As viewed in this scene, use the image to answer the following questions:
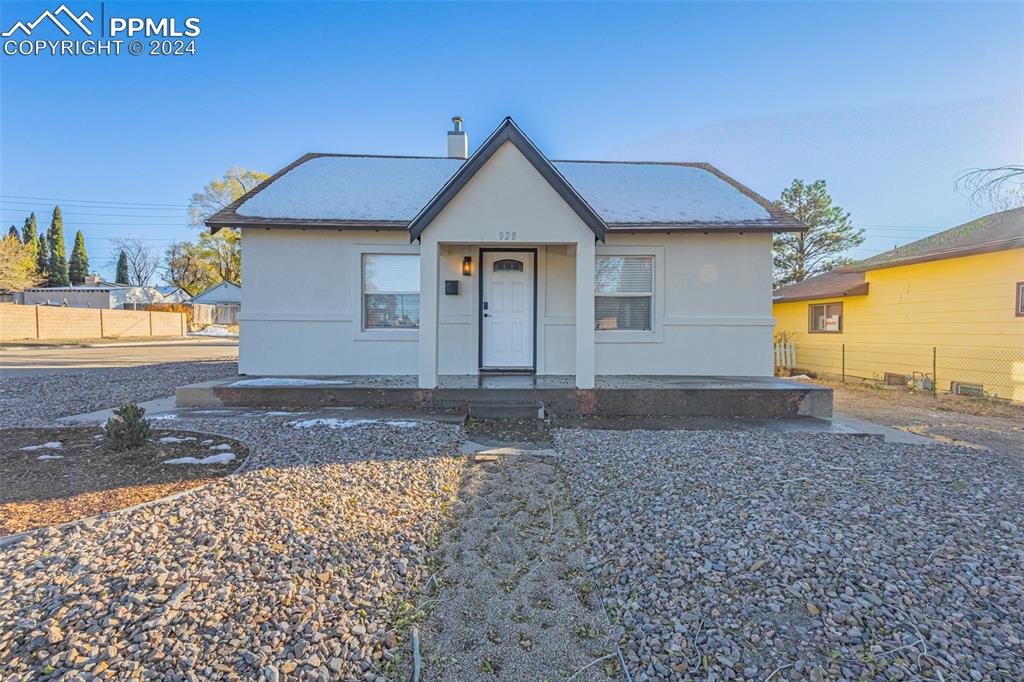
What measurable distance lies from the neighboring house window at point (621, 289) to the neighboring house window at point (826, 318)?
9.49 metres

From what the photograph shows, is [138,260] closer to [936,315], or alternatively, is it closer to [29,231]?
[29,231]

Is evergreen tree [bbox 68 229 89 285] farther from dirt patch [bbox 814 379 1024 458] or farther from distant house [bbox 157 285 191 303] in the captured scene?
dirt patch [bbox 814 379 1024 458]

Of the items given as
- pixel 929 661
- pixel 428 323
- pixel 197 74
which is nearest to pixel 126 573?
pixel 929 661

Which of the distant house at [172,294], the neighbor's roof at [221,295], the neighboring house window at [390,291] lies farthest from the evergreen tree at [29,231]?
the neighboring house window at [390,291]

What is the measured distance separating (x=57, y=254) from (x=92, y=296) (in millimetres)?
16871

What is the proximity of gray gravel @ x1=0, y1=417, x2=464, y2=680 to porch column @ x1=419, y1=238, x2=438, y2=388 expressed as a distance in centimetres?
294

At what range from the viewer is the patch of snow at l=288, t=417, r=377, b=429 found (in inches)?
218

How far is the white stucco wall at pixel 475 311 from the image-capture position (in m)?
7.87

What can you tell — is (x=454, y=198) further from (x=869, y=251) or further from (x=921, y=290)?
(x=869, y=251)

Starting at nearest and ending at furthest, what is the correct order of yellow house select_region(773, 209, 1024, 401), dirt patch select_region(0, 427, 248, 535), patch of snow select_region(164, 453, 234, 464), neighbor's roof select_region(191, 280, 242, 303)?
dirt patch select_region(0, 427, 248, 535) → patch of snow select_region(164, 453, 234, 464) → yellow house select_region(773, 209, 1024, 401) → neighbor's roof select_region(191, 280, 242, 303)

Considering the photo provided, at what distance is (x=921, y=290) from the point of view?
11.2 metres

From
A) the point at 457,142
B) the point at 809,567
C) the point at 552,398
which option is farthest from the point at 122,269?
the point at 809,567

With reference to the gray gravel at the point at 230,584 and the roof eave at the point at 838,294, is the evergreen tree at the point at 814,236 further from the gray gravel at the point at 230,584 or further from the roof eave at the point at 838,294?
the gray gravel at the point at 230,584

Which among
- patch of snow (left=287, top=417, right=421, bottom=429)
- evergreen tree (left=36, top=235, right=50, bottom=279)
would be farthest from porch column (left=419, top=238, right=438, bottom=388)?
evergreen tree (left=36, top=235, right=50, bottom=279)
